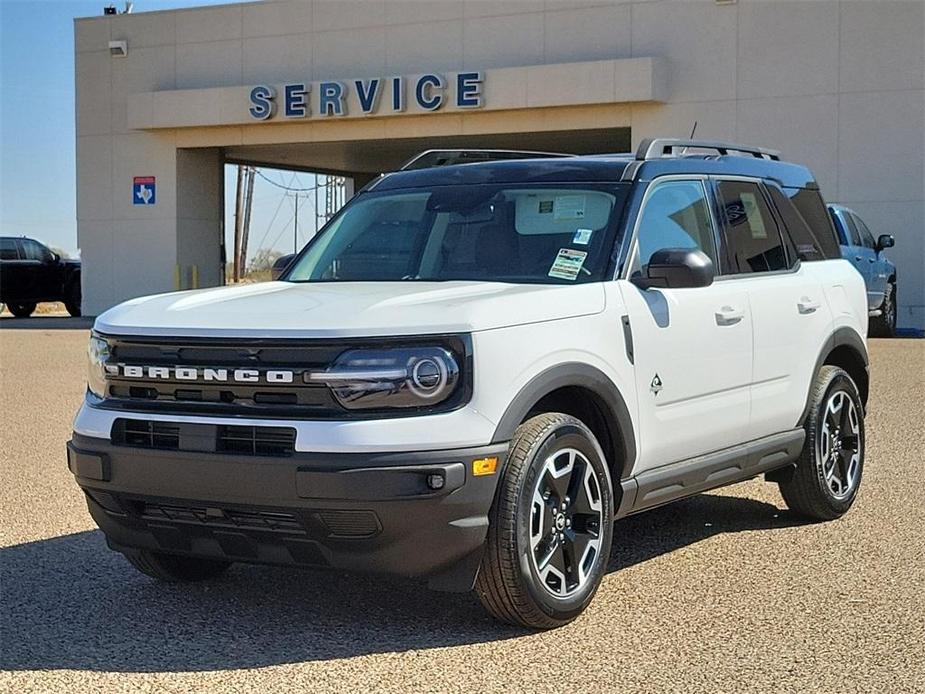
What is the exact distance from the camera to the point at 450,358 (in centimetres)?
475

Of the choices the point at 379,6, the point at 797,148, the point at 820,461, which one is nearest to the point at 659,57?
the point at 797,148

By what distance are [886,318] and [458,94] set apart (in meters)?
10.2

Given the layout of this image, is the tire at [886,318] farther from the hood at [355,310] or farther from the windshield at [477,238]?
the hood at [355,310]

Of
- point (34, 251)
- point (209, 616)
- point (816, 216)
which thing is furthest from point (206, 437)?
point (34, 251)

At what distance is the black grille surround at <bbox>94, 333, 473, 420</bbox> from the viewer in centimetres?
472

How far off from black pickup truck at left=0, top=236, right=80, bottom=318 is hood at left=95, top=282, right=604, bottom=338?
25182mm

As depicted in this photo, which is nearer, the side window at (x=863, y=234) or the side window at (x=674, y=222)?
the side window at (x=674, y=222)

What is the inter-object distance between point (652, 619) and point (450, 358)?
140 centimetres

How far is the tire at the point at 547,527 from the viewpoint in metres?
4.88

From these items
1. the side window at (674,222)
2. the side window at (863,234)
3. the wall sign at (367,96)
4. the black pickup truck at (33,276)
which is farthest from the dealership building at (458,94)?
the side window at (674,222)

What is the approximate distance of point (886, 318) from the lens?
21.7 metres

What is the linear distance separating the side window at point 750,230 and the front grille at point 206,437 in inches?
110

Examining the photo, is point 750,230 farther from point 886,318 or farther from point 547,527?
point 886,318

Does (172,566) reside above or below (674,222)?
below
